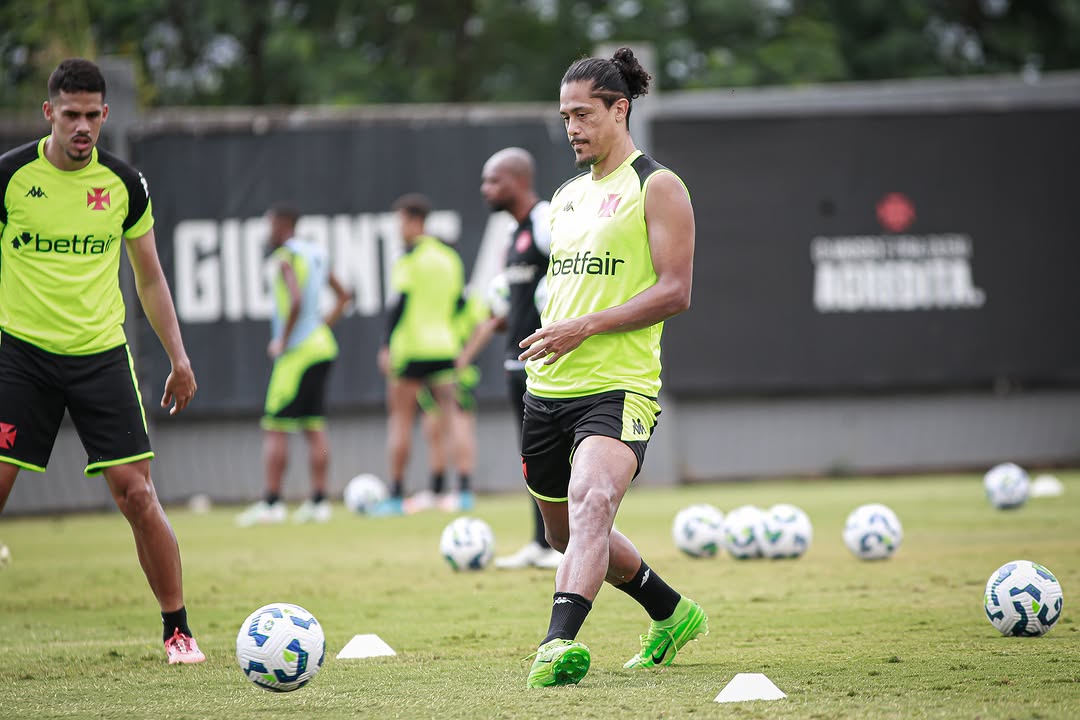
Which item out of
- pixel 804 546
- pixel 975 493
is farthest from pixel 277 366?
pixel 975 493

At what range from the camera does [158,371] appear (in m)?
16.0

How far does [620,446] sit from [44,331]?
8.27 feet

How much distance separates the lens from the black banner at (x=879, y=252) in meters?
17.0

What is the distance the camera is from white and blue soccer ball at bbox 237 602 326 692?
5.22 m

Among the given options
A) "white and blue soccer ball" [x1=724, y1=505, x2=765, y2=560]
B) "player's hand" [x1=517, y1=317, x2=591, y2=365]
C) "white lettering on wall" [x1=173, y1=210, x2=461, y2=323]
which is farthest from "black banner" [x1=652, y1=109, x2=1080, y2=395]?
"player's hand" [x1=517, y1=317, x2=591, y2=365]

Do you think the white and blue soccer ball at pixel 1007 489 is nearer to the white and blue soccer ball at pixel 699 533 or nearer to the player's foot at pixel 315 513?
the white and blue soccer ball at pixel 699 533

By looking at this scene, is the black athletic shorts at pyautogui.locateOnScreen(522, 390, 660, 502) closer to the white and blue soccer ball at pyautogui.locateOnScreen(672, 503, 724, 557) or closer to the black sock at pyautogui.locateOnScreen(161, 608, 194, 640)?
the black sock at pyautogui.locateOnScreen(161, 608, 194, 640)

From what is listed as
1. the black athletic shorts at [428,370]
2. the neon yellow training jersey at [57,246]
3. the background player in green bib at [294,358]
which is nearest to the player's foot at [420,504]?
the background player in green bib at [294,358]

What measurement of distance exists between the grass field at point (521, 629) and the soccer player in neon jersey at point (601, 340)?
0.43 meters

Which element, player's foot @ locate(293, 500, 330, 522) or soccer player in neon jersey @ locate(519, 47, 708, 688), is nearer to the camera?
soccer player in neon jersey @ locate(519, 47, 708, 688)

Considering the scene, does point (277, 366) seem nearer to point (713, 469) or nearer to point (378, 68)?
point (713, 469)

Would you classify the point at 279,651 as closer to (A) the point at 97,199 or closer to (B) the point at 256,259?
(A) the point at 97,199

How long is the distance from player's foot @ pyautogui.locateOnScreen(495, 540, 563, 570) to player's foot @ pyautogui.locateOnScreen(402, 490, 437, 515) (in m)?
4.85

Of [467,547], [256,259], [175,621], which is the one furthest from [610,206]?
[256,259]
